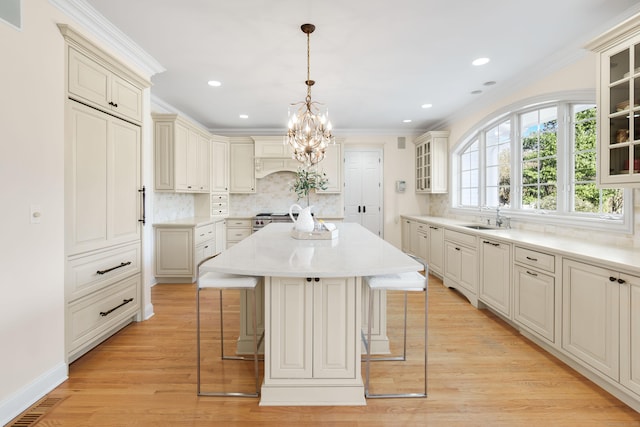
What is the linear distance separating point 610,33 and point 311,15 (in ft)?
6.71

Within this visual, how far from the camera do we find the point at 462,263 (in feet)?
12.7

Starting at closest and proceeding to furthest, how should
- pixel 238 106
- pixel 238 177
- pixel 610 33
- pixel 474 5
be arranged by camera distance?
pixel 610 33, pixel 474 5, pixel 238 106, pixel 238 177

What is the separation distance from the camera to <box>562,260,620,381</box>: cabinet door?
1915mm

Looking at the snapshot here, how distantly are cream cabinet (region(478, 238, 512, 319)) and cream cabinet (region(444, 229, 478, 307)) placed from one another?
0.49ft

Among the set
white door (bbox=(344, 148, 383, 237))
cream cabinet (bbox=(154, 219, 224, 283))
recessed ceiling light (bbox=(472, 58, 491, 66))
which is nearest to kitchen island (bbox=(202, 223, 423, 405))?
recessed ceiling light (bbox=(472, 58, 491, 66))

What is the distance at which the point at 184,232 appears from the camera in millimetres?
4426

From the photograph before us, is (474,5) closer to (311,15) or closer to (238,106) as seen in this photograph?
(311,15)

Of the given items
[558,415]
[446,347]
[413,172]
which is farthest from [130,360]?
[413,172]

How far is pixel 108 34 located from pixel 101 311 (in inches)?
89.4

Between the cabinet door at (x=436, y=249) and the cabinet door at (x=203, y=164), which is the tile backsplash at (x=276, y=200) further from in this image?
the cabinet door at (x=436, y=249)

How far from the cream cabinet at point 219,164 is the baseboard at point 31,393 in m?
3.72

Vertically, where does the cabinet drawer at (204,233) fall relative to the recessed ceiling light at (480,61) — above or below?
below

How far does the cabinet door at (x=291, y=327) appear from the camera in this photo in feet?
6.08

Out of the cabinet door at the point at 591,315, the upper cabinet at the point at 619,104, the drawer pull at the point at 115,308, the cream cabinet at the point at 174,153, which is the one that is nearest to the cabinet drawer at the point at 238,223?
the cream cabinet at the point at 174,153
